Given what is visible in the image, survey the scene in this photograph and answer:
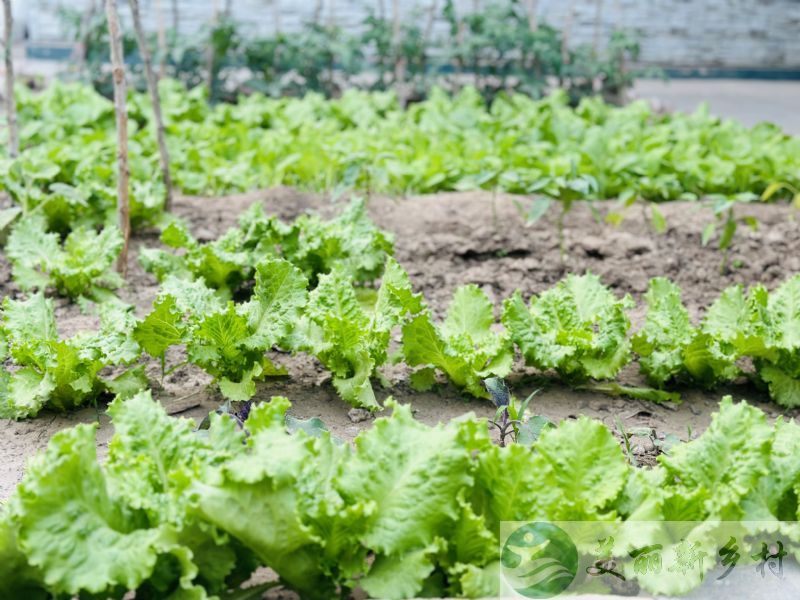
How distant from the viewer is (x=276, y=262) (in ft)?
9.40

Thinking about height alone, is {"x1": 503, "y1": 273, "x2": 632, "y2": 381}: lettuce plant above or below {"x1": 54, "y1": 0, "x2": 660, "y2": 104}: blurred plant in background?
below

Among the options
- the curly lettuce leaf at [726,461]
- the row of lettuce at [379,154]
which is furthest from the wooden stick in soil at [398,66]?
the curly lettuce leaf at [726,461]

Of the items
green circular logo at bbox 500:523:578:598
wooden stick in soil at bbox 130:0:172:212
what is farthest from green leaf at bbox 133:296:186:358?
wooden stick in soil at bbox 130:0:172:212

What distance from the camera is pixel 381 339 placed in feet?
9.50

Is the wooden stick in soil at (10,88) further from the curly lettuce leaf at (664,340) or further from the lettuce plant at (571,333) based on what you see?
the curly lettuce leaf at (664,340)

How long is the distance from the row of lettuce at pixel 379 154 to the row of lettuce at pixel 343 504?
2.24 m

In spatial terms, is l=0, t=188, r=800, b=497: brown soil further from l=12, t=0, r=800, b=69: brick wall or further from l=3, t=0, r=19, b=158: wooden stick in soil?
l=12, t=0, r=800, b=69: brick wall

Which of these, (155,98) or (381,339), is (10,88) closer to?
(155,98)

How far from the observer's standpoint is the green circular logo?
1912mm

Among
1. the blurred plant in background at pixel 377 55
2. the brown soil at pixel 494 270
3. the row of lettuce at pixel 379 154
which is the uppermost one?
the blurred plant in background at pixel 377 55

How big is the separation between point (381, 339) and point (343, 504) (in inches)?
41.8

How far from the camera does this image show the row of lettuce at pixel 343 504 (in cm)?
176

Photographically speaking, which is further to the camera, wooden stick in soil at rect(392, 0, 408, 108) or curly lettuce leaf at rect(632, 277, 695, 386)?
wooden stick in soil at rect(392, 0, 408, 108)

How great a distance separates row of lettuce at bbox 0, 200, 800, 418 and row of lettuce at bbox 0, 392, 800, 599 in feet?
2.45
